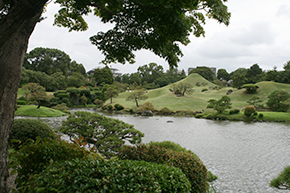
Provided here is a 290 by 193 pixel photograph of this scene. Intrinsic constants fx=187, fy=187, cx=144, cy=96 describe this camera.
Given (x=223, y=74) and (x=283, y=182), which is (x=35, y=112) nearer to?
(x=283, y=182)

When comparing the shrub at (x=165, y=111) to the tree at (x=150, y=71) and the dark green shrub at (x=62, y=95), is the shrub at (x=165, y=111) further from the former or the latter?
the tree at (x=150, y=71)

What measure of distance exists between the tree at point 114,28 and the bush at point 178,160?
2392mm

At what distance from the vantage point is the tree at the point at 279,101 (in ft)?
97.0

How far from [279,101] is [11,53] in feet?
123

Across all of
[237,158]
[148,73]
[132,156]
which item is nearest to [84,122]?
[132,156]

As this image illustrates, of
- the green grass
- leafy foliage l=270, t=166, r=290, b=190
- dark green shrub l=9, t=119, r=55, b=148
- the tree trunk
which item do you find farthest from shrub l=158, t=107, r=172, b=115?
the tree trunk

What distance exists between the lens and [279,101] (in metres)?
31.2

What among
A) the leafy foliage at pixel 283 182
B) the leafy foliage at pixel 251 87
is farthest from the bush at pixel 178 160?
the leafy foliage at pixel 251 87

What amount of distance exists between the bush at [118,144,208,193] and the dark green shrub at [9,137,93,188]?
1.89m

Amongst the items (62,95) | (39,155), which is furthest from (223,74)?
(39,155)

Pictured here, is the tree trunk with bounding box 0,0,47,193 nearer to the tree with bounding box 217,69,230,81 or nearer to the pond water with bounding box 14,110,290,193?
the pond water with bounding box 14,110,290,193

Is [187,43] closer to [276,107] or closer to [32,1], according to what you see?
[32,1]

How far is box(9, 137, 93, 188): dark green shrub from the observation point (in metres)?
3.22

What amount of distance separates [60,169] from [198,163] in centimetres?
392
